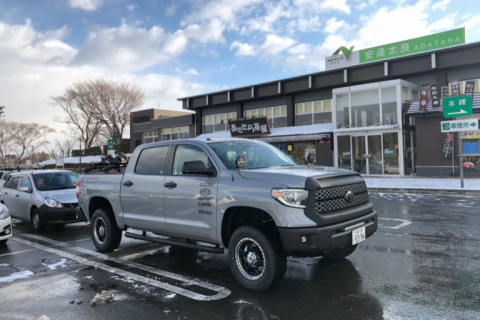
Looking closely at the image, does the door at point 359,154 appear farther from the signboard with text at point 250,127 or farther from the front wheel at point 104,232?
the front wheel at point 104,232

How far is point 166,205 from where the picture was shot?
527 centimetres

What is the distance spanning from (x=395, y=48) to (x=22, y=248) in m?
25.8

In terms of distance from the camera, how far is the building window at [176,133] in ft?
123

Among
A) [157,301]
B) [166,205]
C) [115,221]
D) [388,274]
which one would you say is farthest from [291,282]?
[115,221]

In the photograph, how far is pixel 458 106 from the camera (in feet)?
47.2

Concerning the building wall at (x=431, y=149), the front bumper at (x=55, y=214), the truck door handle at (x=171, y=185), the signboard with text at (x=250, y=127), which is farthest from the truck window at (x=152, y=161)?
the signboard with text at (x=250, y=127)

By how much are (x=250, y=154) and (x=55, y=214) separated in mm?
5983

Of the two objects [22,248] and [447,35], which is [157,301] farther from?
[447,35]

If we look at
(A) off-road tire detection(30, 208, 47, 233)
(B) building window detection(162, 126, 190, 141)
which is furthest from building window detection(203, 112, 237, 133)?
(A) off-road tire detection(30, 208, 47, 233)

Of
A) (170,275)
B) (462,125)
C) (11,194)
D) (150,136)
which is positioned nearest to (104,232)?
(170,275)

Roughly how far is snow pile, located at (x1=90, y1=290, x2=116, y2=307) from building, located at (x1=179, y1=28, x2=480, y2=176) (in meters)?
14.8

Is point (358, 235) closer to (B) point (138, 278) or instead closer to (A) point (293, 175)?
(A) point (293, 175)

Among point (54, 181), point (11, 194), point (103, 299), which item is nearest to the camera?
point (103, 299)

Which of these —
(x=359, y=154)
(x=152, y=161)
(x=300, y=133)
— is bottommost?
(x=152, y=161)
